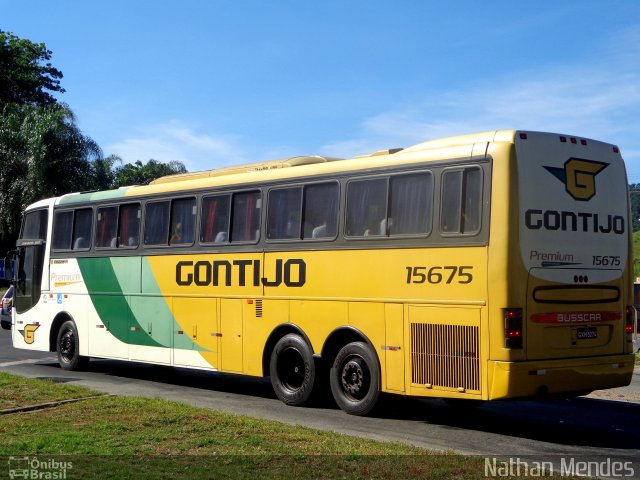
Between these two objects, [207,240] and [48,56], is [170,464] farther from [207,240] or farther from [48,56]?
[48,56]

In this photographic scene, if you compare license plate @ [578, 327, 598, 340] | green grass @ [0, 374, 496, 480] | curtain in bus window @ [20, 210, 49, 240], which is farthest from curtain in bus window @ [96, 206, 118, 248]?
license plate @ [578, 327, 598, 340]

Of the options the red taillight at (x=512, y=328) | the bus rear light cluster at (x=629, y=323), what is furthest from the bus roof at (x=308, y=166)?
the bus rear light cluster at (x=629, y=323)

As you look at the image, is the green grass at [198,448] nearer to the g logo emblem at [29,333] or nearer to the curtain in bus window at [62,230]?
the curtain in bus window at [62,230]

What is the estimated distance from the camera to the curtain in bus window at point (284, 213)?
13.3m

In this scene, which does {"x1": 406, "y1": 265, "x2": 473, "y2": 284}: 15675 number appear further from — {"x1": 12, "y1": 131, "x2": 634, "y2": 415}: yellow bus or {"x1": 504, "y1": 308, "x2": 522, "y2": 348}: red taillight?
{"x1": 504, "y1": 308, "x2": 522, "y2": 348}: red taillight

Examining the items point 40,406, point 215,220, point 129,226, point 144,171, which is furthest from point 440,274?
point 144,171

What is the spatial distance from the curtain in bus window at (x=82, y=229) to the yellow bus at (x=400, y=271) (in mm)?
1621

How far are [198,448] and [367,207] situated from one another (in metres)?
4.56

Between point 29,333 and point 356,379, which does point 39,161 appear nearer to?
point 29,333

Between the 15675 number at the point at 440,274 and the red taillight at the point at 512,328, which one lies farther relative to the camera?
the 15675 number at the point at 440,274

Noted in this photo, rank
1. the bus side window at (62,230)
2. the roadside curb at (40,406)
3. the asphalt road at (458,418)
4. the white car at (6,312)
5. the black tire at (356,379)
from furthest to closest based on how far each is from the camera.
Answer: the white car at (6,312)
the bus side window at (62,230)
the black tire at (356,379)
the roadside curb at (40,406)
the asphalt road at (458,418)

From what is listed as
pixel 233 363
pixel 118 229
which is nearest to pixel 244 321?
pixel 233 363

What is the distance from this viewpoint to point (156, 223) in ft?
52.4

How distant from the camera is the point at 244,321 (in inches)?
553
